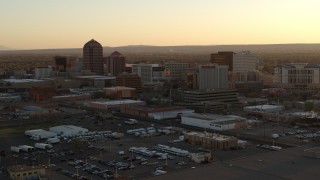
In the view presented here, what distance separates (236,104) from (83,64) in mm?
39796

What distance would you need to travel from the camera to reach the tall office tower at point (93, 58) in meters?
74.6

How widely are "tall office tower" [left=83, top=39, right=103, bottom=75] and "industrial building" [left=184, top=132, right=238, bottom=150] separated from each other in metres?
49.7

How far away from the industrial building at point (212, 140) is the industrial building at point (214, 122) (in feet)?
13.4

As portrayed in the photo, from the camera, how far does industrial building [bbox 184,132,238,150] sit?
81.6 ft

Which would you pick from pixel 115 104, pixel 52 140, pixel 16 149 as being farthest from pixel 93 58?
pixel 16 149

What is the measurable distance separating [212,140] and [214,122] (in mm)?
5775

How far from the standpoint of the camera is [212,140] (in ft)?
83.0

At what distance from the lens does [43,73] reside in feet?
229

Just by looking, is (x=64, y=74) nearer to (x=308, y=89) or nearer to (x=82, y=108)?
(x=82, y=108)

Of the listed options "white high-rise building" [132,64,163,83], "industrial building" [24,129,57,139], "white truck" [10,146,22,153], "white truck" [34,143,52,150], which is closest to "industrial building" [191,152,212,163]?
"white truck" [34,143,52,150]

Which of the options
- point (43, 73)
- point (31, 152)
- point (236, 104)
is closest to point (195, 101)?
point (236, 104)

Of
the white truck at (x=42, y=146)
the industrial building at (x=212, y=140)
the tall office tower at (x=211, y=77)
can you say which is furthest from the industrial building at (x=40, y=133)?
the tall office tower at (x=211, y=77)

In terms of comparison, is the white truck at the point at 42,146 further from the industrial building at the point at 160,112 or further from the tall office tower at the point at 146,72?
the tall office tower at the point at 146,72

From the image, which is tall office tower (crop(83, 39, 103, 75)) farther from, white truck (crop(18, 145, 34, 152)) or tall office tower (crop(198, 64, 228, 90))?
white truck (crop(18, 145, 34, 152))
